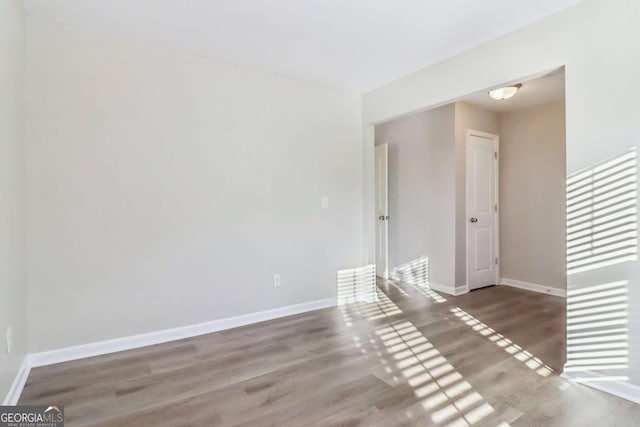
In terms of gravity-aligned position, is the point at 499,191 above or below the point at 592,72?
below

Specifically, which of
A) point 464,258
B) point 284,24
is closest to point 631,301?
point 464,258

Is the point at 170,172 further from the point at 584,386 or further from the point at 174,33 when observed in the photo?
the point at 584,386

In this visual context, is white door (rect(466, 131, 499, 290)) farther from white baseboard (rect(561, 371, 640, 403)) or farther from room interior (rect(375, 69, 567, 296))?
white baseboard (rect(561, 371, 640, 403))

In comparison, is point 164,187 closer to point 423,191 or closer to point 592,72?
point 592,72

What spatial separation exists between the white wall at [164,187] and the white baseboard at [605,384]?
2.29 meters

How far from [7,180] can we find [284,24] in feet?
6.62

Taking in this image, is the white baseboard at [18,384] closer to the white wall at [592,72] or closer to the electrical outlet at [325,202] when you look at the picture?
the electrical outlet at [325,202]

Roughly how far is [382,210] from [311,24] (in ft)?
10.3

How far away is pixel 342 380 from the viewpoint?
2.20m

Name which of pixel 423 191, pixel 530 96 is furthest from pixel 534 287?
pixel 530 96

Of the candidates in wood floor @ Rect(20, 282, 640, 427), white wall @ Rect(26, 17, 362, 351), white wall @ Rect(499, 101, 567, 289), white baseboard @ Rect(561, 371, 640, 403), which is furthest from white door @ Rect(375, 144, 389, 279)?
white baseboard @ Rect(561, 371, 640, 403)

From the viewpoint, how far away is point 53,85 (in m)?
2.43

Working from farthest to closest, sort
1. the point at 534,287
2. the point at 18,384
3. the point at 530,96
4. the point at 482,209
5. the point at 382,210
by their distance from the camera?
the point at 382,210
the point at 482,209
the point at 534,287
the point at 530,96
the point at 18,384

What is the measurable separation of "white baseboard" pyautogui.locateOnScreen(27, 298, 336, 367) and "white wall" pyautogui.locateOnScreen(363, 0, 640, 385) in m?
2.51
